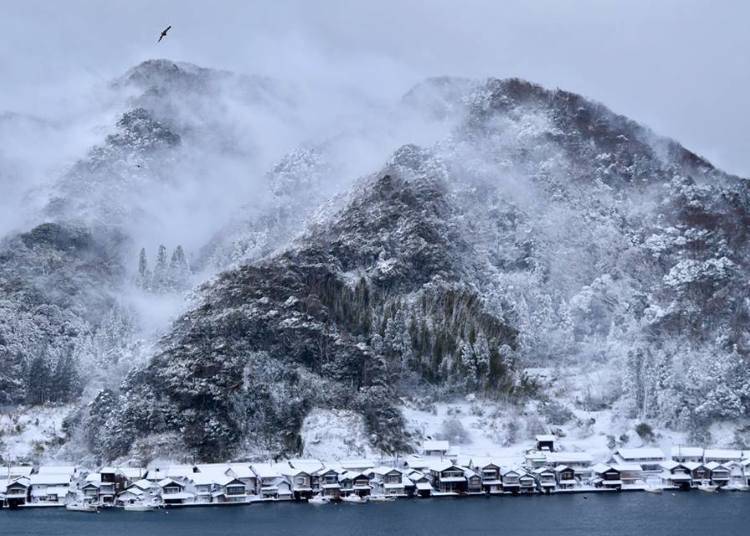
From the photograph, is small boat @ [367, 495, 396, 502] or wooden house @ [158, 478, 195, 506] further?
small boat @ [367, 495, 396, 502]

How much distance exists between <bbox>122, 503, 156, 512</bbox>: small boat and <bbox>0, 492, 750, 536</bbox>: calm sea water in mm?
1749

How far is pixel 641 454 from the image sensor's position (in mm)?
162125

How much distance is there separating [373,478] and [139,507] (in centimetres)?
3491

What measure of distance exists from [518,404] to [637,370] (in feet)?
76.9

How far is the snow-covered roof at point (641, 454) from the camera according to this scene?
530 ft

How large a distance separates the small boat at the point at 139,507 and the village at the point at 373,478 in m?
0.16

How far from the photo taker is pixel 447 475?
153625mm

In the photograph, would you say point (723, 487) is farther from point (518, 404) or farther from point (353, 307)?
point (353, 307)

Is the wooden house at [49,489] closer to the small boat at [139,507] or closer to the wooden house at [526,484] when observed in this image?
the small boat at [139,507]

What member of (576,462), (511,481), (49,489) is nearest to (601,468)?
(576,462)

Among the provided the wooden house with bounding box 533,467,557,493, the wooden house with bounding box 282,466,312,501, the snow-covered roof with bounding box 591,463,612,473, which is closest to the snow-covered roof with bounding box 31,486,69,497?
the wooden house with bounding box 282,466,312,501

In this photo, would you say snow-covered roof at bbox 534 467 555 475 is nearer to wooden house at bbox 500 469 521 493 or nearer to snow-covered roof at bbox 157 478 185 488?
wooden house at bbox 500 469 521 493

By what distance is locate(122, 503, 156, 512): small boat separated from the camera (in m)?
141

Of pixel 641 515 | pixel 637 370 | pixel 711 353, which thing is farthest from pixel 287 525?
pixel 711 353
